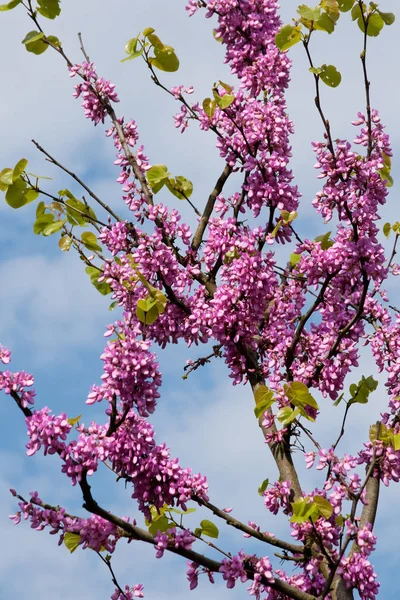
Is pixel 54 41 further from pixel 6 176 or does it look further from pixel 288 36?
pixel 288 36

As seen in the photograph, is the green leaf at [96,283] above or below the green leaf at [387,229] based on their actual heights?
below

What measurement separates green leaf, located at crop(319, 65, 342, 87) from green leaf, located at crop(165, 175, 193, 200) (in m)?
1.93

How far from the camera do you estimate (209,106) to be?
23.6 feet

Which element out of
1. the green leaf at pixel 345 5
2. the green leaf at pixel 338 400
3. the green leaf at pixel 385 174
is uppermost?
the green leaf at pixel 345 5

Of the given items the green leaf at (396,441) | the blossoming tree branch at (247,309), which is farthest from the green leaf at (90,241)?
the green leaf at (396,441)

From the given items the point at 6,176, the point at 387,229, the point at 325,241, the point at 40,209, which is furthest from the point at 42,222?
the point at 387,229

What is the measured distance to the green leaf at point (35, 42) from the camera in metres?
7.33

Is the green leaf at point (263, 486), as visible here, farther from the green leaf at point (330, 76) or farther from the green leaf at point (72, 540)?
the green leaf at point (330, 76)

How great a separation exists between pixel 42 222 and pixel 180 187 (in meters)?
1.39

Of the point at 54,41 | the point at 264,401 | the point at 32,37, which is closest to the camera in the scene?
the point at 264,401

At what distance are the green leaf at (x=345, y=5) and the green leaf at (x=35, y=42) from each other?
277 centimetres

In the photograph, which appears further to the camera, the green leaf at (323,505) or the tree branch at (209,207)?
the tree branch at (209,207)

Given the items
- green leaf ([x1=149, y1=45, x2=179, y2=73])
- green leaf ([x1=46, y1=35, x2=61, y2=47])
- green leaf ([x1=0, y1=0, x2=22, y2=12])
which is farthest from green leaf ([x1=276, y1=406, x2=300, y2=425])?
green leaf ([x1=0, y1=0, x2=22, y2=12])

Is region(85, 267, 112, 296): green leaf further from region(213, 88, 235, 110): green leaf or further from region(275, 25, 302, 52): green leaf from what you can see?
region(275, 25, 302, 52): green leaf
